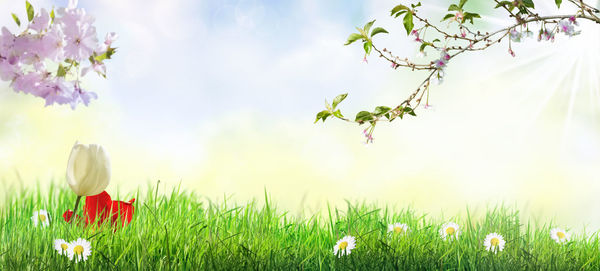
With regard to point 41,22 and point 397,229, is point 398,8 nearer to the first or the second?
point 397,229

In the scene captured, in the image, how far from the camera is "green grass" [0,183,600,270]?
2.15 metres

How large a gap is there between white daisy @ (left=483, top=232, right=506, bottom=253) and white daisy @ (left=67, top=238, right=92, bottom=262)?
5.31 feet

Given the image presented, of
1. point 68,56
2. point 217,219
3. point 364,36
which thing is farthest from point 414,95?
point 68,56

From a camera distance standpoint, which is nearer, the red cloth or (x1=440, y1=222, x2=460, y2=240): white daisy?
the red cloth

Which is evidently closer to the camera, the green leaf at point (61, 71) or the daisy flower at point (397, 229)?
the green leaf at point (61, 71)

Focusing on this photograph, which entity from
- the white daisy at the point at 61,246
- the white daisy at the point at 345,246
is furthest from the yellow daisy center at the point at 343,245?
the white daisy at the point at 61,246

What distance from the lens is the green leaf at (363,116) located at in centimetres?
245

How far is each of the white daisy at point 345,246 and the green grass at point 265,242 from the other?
0.10ft

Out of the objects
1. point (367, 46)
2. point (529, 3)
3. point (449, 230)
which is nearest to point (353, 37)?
point (367, 46)

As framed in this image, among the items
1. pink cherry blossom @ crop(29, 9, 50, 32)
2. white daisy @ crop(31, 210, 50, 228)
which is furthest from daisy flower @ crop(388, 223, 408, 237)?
pink cherry blossom @ crop(29, 9, 50, 32)

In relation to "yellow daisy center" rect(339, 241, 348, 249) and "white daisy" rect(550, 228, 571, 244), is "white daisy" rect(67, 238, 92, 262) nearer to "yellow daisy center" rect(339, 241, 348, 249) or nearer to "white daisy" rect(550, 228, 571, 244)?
"yellow daisy center" rect(339, 241, 348, 249)

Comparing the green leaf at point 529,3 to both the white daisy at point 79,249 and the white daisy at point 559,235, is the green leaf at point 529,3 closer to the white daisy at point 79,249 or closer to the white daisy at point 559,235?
the white daisy at point 559,235

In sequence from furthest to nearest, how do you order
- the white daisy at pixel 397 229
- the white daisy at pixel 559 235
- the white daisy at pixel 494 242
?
the white daisy at pixel 559 235, the white daisy at pixel 397 229, the white daisy at pixel 494 242

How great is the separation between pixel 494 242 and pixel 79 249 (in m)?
1.71
